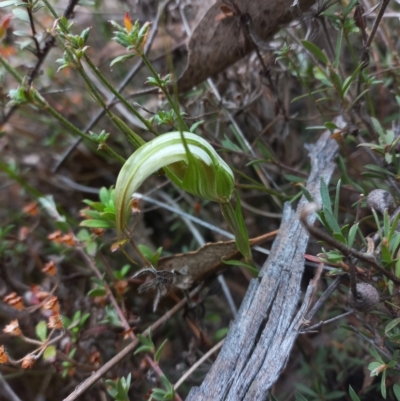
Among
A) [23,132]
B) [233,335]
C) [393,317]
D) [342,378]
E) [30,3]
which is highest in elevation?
[30,3]

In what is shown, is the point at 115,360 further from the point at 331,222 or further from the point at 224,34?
the point at 224,34

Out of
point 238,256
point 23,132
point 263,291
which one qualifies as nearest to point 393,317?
point 263,291

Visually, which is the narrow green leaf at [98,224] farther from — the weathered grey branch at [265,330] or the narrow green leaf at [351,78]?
the narrow green leaf at [351,78]

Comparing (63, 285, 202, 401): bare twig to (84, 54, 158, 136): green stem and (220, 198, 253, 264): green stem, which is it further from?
(84, 54, 158, 136): green stem

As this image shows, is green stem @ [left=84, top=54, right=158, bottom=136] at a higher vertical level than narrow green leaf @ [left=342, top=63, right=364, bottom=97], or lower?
higher

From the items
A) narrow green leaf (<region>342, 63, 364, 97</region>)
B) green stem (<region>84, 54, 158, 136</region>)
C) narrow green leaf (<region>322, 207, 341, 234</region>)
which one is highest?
green stem (<region>84, 54, 158, 136</region>)

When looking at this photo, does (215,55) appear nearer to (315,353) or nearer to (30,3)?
(30,3)

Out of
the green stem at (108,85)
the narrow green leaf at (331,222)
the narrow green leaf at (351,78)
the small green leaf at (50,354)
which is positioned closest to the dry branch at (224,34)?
the narrow green leaf at (351,78)

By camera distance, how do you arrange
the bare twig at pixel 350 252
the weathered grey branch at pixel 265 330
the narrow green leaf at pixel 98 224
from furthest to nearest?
the narrow green leaf at pixel 98 224 → the weathered grey branch at pixel 265 330 → the bare twig at pixel 350 252

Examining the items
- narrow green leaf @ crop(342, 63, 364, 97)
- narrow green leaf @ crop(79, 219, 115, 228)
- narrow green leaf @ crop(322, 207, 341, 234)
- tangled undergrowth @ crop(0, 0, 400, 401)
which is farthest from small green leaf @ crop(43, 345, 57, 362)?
narrow green leaf @ crop(342, 63, 364, 97)
